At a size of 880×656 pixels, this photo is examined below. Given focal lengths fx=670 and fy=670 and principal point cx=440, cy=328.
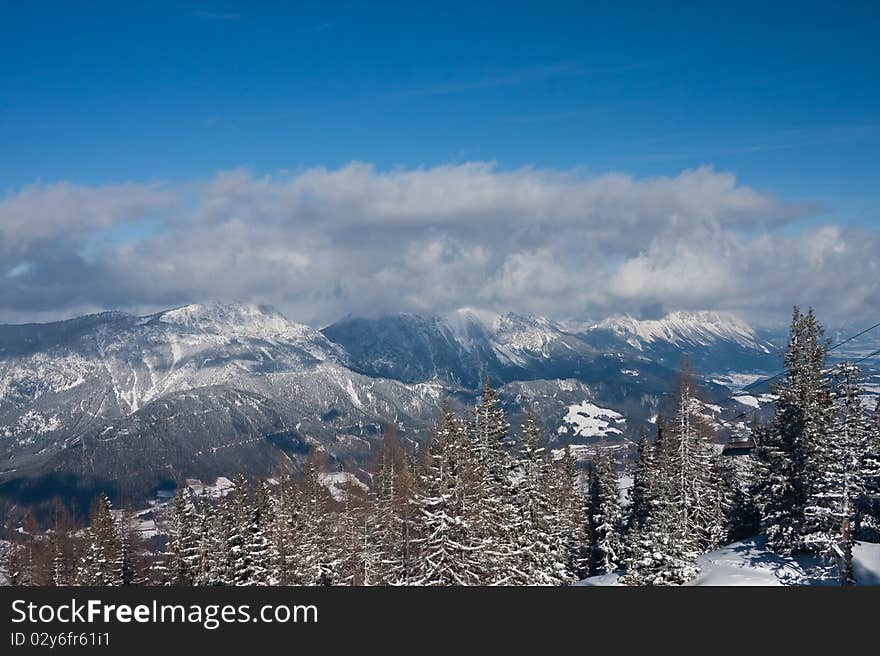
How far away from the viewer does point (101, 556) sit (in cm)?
5725

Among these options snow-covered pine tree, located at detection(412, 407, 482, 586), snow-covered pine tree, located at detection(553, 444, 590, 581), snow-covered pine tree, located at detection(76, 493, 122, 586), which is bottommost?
snow-covered pine tree, located at detection(553, 444, 590, 581)

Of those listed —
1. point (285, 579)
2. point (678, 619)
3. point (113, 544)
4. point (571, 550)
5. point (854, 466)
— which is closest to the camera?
point (678, 619)

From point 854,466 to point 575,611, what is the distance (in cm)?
2889

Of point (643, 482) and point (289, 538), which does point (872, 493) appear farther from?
point (289, 538)

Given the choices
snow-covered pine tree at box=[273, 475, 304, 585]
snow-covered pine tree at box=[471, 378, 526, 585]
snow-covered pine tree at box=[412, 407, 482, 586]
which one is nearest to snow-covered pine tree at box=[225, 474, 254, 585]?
snow-covered pine tree at box=[273, 475, 304, 585]

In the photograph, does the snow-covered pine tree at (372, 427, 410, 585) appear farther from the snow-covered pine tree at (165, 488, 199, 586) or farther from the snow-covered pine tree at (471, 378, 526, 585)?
the snow-covered pine tree at (165, 488, 199, 586)

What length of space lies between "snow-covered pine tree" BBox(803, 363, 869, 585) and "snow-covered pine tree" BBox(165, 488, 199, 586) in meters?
45.9

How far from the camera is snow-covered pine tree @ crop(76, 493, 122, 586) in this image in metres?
56.6

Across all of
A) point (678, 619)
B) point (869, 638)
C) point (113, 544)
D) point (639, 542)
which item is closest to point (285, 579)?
point (113, 544)

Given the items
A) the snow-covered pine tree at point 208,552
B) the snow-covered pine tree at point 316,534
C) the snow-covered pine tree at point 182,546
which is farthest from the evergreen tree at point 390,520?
the snow-covered pine tree at point 182,546

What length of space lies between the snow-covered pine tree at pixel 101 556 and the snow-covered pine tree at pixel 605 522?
154 feet

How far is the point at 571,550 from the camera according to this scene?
7931cm

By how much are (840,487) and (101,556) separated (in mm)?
57593

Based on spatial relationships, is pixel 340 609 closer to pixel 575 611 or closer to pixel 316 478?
pixel 575 611
